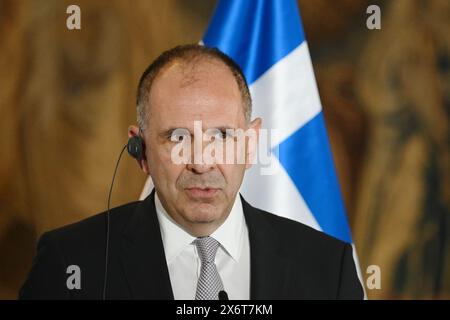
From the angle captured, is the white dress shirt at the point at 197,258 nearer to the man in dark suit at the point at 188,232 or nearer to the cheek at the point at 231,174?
the man in dark suit at the point at 188,232

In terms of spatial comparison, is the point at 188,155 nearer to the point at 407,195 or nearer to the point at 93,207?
the point at 93,207

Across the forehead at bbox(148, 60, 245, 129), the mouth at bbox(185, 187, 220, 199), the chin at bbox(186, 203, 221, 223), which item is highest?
the forehead at bbox(148, 60, 245, 129)

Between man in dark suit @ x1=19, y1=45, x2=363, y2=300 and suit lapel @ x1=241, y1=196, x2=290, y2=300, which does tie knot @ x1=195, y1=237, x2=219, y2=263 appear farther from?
suit lapel @ x1=241, y1=196, x2=290, y2=300

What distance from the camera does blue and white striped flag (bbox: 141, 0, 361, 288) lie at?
103 inches

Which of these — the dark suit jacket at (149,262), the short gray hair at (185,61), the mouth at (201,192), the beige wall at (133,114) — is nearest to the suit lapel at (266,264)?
the dark suit jacket at (149,262)

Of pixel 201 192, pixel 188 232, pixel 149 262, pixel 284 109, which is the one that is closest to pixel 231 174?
pixel 201 192

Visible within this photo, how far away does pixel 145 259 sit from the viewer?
1723 millimetres

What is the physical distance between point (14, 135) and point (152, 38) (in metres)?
0.74

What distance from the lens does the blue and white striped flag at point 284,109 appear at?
8.57 feet

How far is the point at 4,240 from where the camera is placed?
2.93m

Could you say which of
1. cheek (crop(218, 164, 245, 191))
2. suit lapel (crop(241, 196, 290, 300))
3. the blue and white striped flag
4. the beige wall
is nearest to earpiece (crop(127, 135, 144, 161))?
cheek (crop(218, 164, 245, 191))

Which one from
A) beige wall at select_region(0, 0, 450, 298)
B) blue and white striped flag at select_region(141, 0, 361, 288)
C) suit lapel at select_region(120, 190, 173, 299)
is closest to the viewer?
suit lapel at select_region(120, 190, 173, 299)
